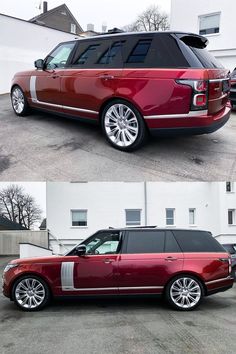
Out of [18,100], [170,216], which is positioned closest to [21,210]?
[170,216]

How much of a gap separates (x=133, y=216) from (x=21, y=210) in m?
15.4

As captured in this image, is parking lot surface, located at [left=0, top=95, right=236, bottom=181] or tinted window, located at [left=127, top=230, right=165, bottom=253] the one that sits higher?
parking lot surface, located at [left=0, top=95, right=236, bottom=181]

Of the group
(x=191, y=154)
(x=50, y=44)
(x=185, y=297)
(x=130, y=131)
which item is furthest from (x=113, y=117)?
(x=50, y=44)

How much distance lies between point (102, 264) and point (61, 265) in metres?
0.68

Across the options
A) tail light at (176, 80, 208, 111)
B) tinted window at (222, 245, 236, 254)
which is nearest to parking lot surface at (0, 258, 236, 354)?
tail light at (176, 80, 208, 111)

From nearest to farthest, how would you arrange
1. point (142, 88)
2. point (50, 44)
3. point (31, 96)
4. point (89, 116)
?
point (142, 88) < point (89, 116) < point (31, 96) < point (50, 44)

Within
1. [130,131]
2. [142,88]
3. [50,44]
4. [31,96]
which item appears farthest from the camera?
[50,44]

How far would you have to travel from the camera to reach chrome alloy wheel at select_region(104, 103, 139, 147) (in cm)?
659

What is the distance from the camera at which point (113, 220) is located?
834 inches

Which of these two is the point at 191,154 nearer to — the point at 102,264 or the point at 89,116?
the point at 89,116

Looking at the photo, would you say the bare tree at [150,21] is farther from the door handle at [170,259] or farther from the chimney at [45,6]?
the door handle at [170,259]

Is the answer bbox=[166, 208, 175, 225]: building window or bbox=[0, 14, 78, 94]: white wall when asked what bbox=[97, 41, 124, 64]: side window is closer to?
bbox=[0, 14, 78, 94]: white wall

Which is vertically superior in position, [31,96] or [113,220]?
[31,96]

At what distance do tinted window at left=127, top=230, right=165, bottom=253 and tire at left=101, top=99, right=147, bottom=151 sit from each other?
4.86 ft
